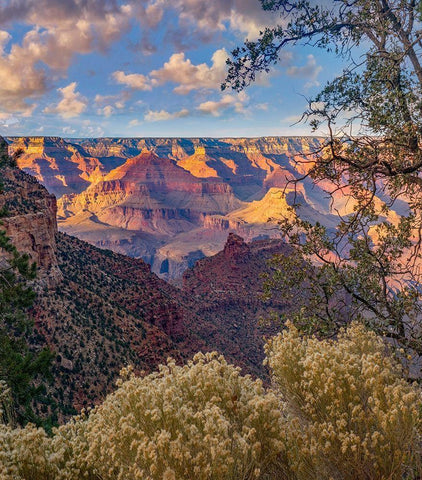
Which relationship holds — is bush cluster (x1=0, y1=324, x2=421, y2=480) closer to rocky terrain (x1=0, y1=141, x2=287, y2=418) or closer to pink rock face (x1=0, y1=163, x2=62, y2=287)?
rocky terrain (x1=0, y1=141, x2=287, y2=418)

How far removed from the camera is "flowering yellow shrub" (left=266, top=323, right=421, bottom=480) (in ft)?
12.0

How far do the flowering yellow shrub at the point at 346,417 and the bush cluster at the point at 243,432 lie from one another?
0.01 m

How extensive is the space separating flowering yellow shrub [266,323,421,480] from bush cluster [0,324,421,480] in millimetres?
12

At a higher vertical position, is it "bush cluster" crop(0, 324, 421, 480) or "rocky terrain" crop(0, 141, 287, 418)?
"bush cluster" crop(0, 324, 421, 480)

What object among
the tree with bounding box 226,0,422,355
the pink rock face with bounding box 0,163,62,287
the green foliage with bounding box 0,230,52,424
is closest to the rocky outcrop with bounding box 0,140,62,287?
the pink rock face with bounding box 0,163,62,287

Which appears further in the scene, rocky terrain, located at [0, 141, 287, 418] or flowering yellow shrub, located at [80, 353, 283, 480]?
rocky terrain, located at [0, 141, 287, 418]

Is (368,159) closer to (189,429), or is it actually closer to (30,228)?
(189,429)

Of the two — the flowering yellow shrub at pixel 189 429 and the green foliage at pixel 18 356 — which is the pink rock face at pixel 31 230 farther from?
the flowering yellow shrub at pixel 189 429

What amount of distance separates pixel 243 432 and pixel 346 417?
1.15 metres

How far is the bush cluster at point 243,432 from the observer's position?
351cm

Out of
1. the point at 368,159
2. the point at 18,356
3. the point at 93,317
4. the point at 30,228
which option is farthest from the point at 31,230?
the point at 368,159

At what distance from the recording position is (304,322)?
24.7 ft

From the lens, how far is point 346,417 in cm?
406

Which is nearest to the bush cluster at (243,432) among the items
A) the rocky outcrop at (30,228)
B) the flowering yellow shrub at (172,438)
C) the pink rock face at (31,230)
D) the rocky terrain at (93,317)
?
the flowering yellow shrub at (172,438)
